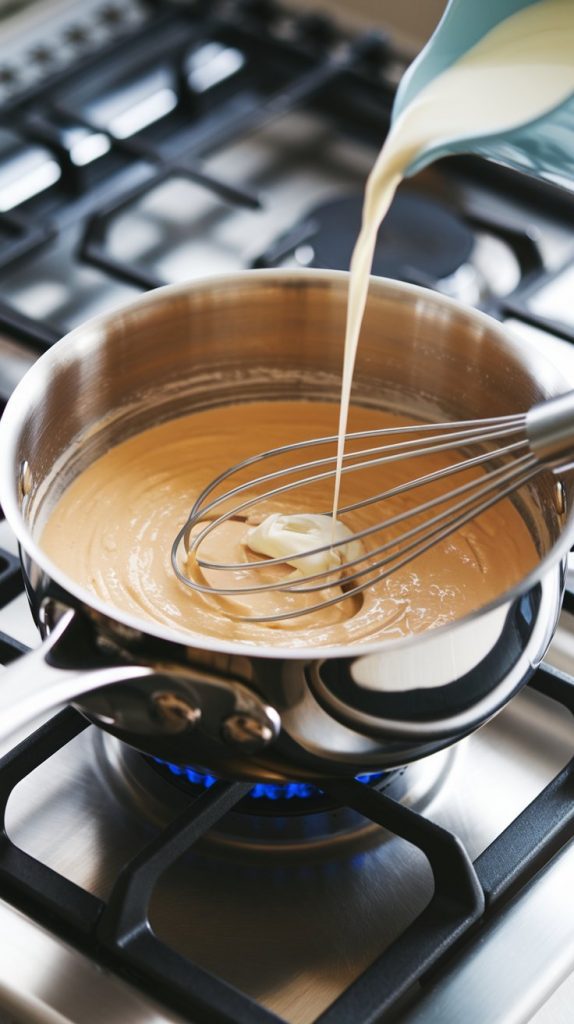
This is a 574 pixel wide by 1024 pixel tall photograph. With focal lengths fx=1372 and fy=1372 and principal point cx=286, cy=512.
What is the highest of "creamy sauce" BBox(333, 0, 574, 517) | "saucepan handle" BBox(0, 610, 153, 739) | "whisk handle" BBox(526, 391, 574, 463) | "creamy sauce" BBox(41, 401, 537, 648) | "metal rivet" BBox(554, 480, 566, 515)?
"creamy sauce" BBox(333, 0, 574, 517)

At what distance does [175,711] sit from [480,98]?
0.32 m

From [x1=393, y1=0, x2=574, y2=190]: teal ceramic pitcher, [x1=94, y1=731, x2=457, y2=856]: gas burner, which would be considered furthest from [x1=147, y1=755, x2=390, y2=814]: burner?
[x1=393, y1=0, x2=574, y2=190]: teal ceramic pitcher

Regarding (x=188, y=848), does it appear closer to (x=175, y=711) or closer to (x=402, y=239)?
(x=175, y=711)

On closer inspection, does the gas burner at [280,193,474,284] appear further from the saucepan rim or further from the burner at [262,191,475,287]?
the saucepan rim

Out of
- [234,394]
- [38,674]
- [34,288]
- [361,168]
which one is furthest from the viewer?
[361,168]

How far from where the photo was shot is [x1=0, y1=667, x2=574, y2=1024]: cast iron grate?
52 centimetres

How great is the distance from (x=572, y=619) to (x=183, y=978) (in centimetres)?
29

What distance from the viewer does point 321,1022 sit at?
0.51m

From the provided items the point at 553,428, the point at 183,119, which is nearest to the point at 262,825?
the point at 553,428

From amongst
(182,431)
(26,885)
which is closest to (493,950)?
(26,885)

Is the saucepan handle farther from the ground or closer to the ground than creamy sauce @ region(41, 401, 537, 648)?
farther from the ground

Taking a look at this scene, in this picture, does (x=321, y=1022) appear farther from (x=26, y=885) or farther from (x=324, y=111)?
(x=324, y=111)

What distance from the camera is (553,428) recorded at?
0.54 m

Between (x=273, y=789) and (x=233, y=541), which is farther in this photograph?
(x=233, y=541)
